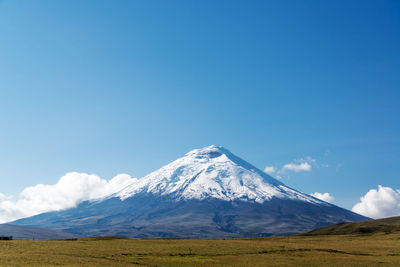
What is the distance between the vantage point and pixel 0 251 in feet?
213

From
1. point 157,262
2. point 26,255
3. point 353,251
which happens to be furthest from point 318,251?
point 26,255

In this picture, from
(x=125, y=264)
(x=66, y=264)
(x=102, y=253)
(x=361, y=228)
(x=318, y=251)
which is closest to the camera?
(x=66, y=264)

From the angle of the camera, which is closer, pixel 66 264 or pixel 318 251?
pixel 66 264

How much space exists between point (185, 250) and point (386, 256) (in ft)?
146

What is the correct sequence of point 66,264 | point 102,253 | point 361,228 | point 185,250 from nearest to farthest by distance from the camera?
point 66,264 < point 102,253 < point 185,250 < point 361,228

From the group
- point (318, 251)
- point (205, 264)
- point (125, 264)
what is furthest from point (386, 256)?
point (125, 264)

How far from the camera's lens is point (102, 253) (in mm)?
67375

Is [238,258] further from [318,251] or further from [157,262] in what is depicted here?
[318,251]

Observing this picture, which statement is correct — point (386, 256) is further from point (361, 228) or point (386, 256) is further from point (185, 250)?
point (361, 228)

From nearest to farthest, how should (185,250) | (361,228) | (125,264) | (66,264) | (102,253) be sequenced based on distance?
(66,264), (125,264), (102,253), (185,250), (361,228)

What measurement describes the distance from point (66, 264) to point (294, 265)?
127 feet

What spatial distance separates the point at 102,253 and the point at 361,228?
146m

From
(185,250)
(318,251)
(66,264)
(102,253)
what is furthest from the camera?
(318,251)

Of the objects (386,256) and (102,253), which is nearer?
(102,253)
